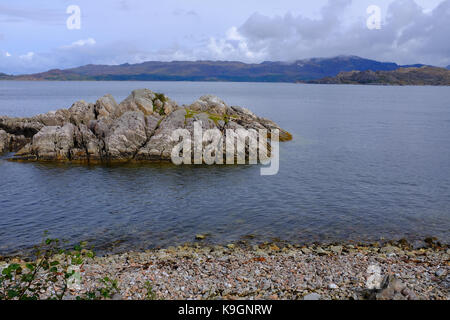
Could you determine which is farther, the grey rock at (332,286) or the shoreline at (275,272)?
the grey rock at (332,286)

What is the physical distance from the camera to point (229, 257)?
22719 millimetres

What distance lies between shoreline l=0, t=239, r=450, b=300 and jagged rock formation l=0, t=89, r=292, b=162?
30.3 metres

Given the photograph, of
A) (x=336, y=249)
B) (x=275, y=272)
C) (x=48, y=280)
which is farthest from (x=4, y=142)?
(x=48, y=280)

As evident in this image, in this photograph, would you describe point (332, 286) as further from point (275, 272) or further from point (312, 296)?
point (275, 272)

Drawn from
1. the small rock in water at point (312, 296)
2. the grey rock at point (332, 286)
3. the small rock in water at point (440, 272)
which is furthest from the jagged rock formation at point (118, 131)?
the small rock in water at point (440, 272)

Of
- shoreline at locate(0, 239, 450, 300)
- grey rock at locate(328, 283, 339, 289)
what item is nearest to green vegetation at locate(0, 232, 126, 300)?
shoreline at locate(0, 239, 450, 300)

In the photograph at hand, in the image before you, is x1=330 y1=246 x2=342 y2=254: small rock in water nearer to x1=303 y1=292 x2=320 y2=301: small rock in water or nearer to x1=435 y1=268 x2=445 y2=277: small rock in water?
x1=435 y1=268 x2=445 y2=277: small rock in water

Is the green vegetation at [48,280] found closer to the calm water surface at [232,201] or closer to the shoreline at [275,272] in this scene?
the shoreline at [275,272]

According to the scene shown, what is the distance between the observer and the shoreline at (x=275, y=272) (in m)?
16.7

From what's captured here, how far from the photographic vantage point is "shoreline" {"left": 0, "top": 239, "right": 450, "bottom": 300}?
16.7 metres

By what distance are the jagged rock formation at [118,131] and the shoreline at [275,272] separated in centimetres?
3031
